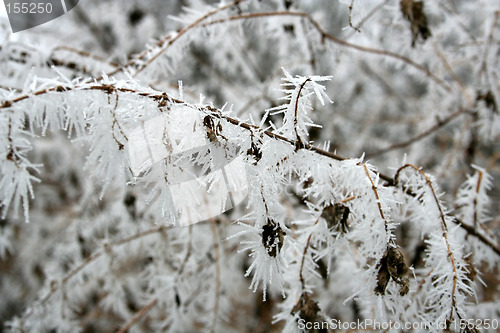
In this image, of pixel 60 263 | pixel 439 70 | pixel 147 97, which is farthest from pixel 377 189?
pixel 60 263

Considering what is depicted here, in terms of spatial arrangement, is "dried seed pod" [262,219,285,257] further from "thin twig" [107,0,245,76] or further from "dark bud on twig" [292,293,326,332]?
"thin twig" [107,0,245,76]

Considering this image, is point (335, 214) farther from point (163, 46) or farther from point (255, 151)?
point (163, 46)

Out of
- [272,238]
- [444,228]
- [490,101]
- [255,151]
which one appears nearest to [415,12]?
[490,101]

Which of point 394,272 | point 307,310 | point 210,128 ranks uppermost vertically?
point 210,128

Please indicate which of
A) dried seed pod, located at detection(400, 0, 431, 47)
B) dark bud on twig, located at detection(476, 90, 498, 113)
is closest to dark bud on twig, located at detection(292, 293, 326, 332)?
dried seed pod, located at detection(400, 0, 431, 47)

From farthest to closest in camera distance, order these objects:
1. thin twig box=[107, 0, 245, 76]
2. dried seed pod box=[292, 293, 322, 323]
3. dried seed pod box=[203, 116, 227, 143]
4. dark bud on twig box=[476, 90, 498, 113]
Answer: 1. dark bud on twig box=[476, 90, 498, 113]
2. thin twig box=[107, 0, 245, 76]
3. dried seed pod box=[292, 293, 322, 323]
4. dried seed pod box=[203, 116, 227, 143]

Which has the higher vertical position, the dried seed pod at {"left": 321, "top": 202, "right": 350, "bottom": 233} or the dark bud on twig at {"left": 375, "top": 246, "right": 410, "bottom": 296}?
the dried seed pod at {"left": 321, "top": 202, "right": 350, "bottom": 233}

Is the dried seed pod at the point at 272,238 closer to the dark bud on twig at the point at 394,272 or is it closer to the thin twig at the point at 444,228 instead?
the dark bud on twig at the point at 394,272
